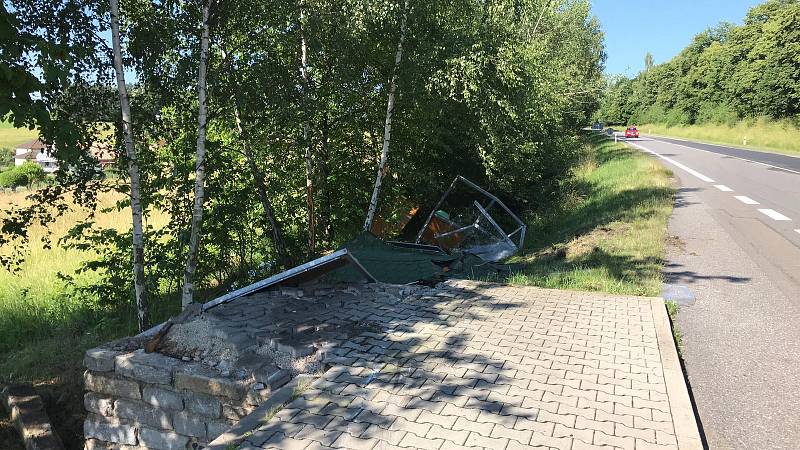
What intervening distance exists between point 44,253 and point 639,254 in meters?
12.6

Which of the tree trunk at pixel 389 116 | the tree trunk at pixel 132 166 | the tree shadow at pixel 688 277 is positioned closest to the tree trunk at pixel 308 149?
the tree trunk at pixel 389 116

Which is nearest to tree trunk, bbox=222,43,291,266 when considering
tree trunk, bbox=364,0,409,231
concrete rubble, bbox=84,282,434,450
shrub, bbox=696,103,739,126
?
tree trunk, bbox=364,0,409,231

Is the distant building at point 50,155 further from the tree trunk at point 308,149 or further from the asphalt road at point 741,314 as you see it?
the asphalt road at point 741,314

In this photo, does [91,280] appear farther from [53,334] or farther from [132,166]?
[132,166]

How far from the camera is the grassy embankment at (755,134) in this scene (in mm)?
35000

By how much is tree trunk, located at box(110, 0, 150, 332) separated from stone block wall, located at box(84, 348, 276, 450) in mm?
1929

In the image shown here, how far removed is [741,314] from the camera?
229 inches

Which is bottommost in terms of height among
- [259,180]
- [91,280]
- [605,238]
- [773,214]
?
[91,280]

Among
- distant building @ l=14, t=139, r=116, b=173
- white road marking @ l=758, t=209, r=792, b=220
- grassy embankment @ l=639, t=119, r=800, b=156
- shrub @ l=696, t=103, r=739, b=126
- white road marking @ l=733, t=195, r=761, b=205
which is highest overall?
shrub @ l=696, t=103, r=739, b=126

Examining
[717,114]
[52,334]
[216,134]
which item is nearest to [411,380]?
[216,134]

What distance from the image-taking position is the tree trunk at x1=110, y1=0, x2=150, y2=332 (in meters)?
6.30

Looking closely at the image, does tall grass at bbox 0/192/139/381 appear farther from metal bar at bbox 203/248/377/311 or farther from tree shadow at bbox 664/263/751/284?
tree shadow at bbox 664/263/751/284

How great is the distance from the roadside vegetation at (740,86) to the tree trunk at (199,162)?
35.6 metres

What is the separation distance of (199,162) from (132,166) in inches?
32.3
